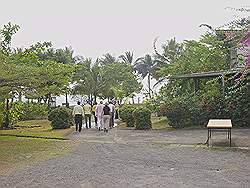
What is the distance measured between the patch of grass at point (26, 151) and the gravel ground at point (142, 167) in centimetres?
51

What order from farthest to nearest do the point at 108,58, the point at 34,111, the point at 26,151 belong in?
the point at 108,58 → the point at 34,111 → the point at 26,151

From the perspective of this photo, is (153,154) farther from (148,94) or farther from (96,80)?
(96,80)

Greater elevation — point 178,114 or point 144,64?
point 144,64

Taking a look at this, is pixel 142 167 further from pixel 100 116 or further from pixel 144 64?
pixel 144 64

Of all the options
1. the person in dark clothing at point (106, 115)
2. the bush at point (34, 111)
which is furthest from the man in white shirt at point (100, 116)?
the bush at point (34, 111)

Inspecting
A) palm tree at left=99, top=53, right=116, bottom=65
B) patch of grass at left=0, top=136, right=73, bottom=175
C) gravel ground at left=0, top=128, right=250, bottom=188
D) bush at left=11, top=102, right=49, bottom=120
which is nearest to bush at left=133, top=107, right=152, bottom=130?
patch of grass at left=0, top=136, right=73, bottom=175

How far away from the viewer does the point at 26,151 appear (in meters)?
13.2

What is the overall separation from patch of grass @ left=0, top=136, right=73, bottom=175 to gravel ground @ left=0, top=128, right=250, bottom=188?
51 cm

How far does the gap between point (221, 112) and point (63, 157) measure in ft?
37.0

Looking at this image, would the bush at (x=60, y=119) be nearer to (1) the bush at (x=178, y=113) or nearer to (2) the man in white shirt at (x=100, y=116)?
(2) the man in white shirt at (x=100, y=116)

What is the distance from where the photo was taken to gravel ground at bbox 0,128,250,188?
8.33 m

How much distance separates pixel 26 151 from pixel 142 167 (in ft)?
16.5

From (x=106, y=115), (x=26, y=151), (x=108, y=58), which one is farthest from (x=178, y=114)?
(x=108, y=58)

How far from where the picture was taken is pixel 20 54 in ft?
62.1
